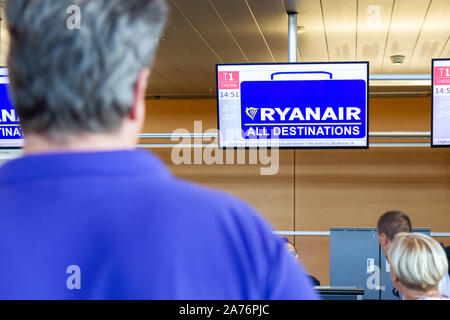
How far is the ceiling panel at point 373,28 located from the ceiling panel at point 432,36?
1.10 ft

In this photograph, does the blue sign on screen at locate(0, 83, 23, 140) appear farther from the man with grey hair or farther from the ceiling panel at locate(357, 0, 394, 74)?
the man with grey hair

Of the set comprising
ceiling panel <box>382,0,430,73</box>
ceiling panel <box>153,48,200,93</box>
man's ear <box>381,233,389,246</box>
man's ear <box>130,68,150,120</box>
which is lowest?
man's ear <box>381,233,389,246</box>

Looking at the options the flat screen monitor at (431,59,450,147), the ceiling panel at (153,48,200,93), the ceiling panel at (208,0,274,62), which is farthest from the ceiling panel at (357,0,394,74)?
the ceiling panel at (153,48,200,93)

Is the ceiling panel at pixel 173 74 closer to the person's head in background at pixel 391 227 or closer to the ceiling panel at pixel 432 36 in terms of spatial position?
the ceiling panel at pixel 432 36

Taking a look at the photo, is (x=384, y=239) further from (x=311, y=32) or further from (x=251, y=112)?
(x=311, y=32)

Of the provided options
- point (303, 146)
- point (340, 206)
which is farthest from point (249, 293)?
point (340, 206)

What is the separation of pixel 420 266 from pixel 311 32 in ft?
11.7

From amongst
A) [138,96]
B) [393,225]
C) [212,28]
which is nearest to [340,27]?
[212,28]

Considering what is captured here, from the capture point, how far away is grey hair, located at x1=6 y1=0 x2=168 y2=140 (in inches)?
21.1

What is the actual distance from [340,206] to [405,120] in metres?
1.72

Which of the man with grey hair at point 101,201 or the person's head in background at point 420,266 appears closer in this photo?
the man with grey hair at point 101,201

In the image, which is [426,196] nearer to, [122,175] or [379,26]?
[379,26]

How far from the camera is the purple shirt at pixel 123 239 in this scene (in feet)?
1.61

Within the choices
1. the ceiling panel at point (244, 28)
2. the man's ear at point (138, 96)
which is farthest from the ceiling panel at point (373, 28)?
the man's ear at point (138, 96)
